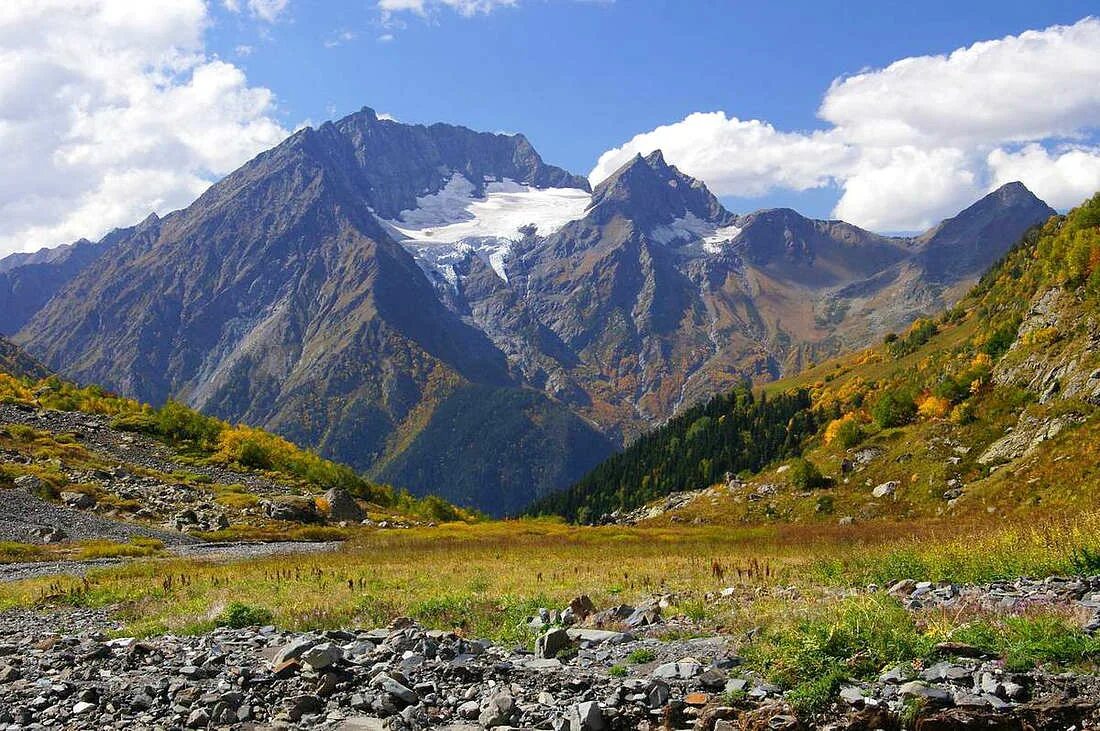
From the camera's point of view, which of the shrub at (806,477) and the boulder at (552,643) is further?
the shrub at (806,477)

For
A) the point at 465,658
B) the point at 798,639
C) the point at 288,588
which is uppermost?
the point at 798,639

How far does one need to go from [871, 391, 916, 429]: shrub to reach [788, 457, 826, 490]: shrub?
14.4 m

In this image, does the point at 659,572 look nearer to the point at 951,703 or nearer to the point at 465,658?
the point at 465,658

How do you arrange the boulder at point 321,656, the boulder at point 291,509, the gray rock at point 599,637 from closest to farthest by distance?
the boulder at point 321,656 → the gray rock at point 599,637 → the boulder at point 291,509

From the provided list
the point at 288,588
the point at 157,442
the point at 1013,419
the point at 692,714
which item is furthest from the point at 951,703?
the point at 157,442

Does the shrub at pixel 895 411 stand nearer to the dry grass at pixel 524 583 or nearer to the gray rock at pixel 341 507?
the gray rock at pixel 341 507

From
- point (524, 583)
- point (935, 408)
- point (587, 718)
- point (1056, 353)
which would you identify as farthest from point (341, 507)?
point (587, 718)

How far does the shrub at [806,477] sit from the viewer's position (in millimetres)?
93250

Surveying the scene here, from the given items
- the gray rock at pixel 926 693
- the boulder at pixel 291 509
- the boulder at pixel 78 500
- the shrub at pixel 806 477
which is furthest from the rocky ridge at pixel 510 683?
the shrub at pixel 806 477

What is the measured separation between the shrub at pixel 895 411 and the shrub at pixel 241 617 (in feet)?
323

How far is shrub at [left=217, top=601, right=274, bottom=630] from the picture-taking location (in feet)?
61.0

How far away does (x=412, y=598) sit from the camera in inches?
→ 871

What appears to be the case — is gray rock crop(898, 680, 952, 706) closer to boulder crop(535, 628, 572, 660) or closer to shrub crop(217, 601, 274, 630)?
boulder crop(535, 628, 572, 660)

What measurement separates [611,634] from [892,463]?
3175 inches
